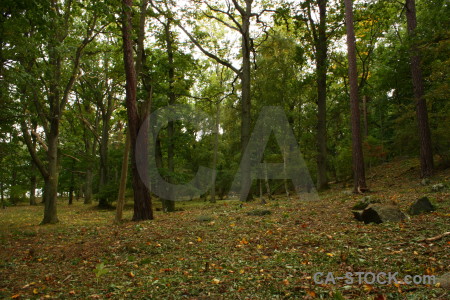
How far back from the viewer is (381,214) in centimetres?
577

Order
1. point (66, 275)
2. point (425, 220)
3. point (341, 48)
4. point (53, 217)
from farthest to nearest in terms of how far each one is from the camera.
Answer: point (341, 48) < point (53, 217) < point (425, 220) < point (66, 275)

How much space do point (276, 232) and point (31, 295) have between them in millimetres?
4245

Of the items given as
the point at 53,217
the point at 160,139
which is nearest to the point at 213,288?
the point at 53,217

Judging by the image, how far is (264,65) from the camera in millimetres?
20688

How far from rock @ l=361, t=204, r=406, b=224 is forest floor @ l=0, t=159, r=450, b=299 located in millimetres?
201

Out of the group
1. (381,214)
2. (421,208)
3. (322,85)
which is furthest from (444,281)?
(322,85)

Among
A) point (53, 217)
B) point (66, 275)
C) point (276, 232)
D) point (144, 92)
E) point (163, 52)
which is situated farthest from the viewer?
point (163, 52)

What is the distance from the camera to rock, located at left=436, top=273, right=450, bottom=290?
2.90 m

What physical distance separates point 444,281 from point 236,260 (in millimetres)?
2635

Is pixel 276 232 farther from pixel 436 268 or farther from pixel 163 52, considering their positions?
pixel 163 52

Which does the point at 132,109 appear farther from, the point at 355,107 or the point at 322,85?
the point at 322,85

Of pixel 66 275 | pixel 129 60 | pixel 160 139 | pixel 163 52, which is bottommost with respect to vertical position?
pixel 66 275

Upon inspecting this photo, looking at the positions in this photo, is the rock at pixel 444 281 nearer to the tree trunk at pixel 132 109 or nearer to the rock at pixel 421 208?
the rock at pixel 421 208

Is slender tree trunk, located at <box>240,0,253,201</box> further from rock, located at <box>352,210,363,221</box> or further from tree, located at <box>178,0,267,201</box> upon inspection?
rock, located at <box>352,210,363,221</box>
